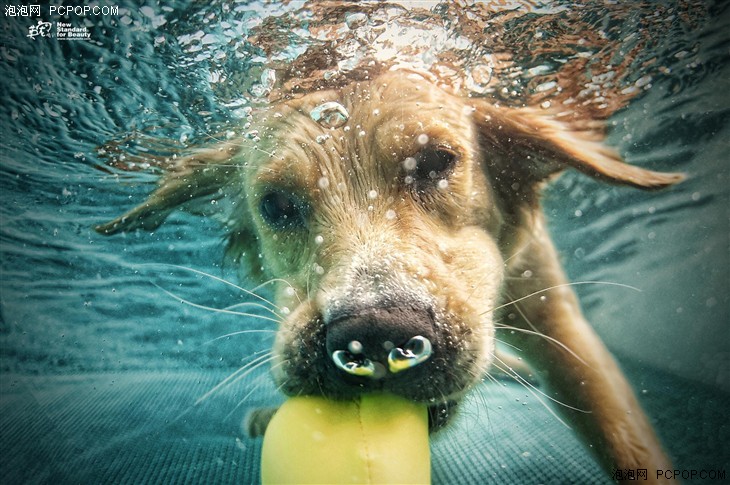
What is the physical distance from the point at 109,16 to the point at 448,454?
5.41 metres

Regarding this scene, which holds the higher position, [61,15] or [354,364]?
[61,15]

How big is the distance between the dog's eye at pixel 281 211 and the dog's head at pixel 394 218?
1 centimetres

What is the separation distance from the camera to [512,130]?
3324 mm

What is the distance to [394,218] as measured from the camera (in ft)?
9.37

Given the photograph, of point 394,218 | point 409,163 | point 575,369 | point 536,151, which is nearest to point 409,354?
point 394,218

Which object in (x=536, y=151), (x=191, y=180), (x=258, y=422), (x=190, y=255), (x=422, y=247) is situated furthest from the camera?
(x=190, y=255)

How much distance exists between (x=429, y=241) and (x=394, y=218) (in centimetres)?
29

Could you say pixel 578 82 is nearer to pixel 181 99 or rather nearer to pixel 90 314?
pixel 181 99

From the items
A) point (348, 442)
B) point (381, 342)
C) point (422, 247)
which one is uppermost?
point (422, 247)

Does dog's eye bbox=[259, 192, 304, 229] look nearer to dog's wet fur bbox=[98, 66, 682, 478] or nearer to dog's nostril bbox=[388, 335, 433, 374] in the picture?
dog's wet fur bbox=[98, 66, 682, 478]

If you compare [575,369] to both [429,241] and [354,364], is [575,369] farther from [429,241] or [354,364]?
[354,364]

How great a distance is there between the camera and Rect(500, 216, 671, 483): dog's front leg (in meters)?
3.10

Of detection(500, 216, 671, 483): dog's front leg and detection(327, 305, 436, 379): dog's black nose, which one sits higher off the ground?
detection(327, 305, 436, 379): dog's black nose

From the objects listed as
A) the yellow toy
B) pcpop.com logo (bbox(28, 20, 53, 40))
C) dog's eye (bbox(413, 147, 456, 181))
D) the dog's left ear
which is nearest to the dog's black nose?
the yellow toy
